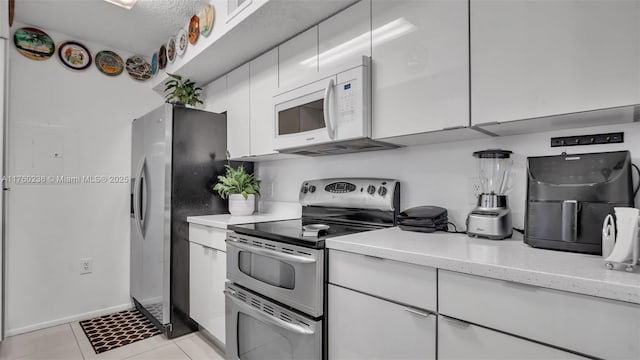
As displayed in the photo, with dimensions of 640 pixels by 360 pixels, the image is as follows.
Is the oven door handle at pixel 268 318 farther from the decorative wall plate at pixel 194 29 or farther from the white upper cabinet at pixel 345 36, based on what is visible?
the decorative wall plate at pixel 194 29

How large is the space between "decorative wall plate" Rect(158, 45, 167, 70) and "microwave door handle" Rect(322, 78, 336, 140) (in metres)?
1.98

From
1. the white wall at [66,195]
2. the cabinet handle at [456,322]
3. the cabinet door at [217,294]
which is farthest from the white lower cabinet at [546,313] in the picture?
the white wall at [66,195]

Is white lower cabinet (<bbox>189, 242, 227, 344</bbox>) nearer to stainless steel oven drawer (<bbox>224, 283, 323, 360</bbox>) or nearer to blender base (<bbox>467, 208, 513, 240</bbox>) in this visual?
stainless steel oven drawer (<bbox>224, 283, 323, 360</bbox>)

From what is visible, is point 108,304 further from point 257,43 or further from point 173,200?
point 257,43

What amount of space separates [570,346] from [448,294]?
0.31m

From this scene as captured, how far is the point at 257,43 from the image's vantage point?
7.00ft

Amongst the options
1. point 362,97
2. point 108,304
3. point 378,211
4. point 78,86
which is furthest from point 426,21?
point 108,304

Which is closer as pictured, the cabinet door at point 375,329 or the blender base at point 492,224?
the cabinet door at point 375,329

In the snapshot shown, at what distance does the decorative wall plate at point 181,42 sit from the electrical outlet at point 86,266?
203cm

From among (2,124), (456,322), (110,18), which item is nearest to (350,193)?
(456,322)

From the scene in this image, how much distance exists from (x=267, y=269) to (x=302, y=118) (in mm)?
873

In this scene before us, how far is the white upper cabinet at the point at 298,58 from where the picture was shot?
1.85m

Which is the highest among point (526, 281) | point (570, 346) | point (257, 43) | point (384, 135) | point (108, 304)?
point (257, 43)

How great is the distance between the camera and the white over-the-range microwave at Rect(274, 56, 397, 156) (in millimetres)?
1538
